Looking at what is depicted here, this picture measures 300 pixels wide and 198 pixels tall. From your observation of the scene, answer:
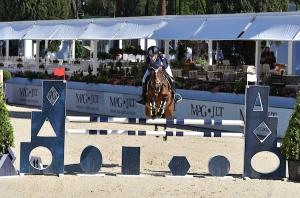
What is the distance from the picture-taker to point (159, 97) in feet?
53.6

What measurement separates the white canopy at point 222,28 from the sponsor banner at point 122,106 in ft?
9.56

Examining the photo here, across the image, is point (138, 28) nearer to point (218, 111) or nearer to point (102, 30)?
point (102, 30)

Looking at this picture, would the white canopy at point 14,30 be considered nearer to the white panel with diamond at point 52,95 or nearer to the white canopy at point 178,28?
the white canopy at point 178,28

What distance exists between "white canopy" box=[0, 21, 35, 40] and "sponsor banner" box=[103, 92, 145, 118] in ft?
22.3

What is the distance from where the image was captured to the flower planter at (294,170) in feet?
37.7

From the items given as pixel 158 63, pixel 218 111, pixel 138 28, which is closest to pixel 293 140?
pixel 158 63

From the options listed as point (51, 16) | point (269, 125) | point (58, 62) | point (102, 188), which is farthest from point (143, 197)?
point (51, 16)

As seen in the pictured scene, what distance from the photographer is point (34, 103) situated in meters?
28.2

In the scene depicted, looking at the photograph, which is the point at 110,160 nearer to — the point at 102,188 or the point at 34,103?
the point at 102,188

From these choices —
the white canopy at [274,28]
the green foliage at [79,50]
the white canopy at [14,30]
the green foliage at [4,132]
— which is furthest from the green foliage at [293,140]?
the green foliage at [79,50]

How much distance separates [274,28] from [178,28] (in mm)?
4085

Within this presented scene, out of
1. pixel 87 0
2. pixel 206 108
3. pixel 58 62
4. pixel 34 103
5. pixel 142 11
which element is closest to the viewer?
pixel 206 108

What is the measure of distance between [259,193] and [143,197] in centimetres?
173

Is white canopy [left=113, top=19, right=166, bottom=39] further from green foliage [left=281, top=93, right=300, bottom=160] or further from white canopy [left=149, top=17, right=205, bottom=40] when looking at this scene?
green foliage [left=281, top=93, right=300, bottom=160]
